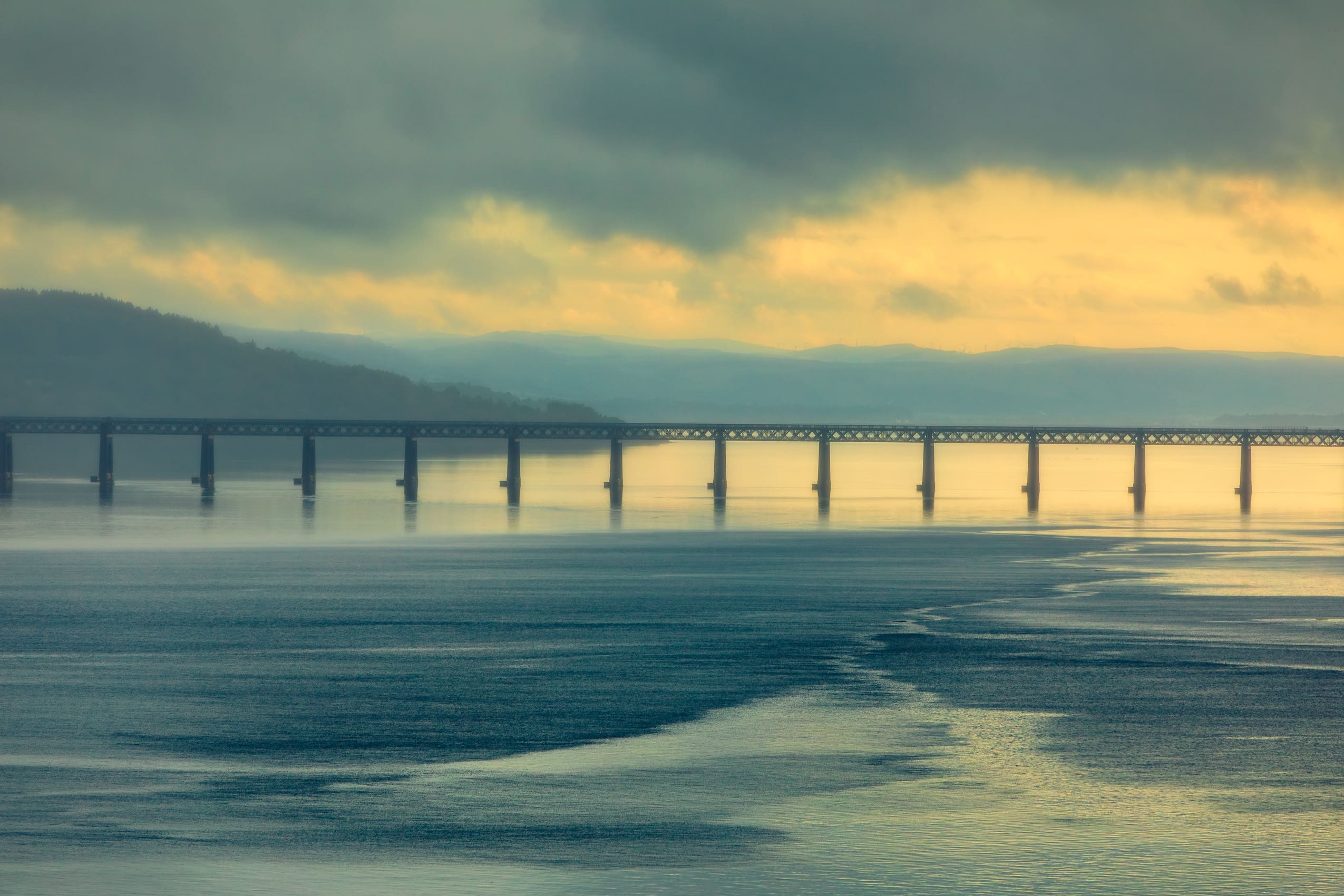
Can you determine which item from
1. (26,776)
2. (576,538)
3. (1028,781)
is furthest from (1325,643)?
(576,538)

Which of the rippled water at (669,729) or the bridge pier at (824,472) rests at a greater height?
the bridge pier at (824,472)

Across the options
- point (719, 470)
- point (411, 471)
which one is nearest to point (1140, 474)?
point (719, 470)

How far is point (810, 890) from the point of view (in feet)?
62.9

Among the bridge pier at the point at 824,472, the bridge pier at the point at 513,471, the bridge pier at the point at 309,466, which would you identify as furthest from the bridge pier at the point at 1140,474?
the bridge pier at the point at 309,466

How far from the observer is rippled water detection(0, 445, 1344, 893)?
2042cm

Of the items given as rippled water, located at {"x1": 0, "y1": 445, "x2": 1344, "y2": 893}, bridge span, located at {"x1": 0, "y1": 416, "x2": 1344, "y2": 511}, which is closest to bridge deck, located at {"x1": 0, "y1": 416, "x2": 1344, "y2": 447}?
bridge span, located at {"x1": 0, "y1": 416, "x2": 1344, "y2": 511}

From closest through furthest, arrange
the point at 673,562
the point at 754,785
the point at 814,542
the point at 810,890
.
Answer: the point at 810,890 → the point at 754,785 → the point at 673,562 → the point at 814,542

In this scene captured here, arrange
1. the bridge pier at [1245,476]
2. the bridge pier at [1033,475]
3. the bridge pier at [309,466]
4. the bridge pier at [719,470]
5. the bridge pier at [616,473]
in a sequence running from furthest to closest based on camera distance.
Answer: the bridge pier at [719,470] < the bridge pier at [309,466] < the bridge pier at [616,473] < the bridge pier at [1033,475] < the bridge pier at [1245,476]

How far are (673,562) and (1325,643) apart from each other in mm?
39207

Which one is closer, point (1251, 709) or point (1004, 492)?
point (1251, 709)

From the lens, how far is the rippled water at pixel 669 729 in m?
20.4

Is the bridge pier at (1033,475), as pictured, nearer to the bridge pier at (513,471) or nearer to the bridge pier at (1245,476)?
the bridge pier at (1245,476)

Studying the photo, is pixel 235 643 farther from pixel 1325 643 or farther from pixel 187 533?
pixel 187 533

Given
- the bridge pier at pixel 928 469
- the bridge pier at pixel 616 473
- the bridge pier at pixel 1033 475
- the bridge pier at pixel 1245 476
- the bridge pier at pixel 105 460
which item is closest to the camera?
the bridge pier at pixel 1245 476
